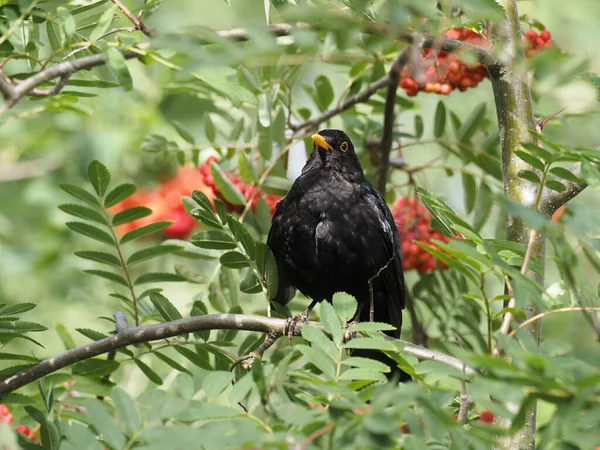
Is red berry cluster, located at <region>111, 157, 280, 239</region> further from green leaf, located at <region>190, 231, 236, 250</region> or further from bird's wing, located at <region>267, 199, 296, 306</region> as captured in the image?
green leaf, located at <region>190, 231, 236, 250</region>

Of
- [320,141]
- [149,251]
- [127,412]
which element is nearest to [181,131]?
[320,141]

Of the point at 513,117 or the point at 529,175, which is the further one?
the point at 513,117

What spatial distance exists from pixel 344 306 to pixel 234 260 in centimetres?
95

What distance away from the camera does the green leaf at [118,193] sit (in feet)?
11.1

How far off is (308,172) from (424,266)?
84cm

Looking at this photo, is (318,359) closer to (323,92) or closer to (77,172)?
(323,92)

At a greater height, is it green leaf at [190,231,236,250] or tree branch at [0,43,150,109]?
tree branch at [0,43,150,109]

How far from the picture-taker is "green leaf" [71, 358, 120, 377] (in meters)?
3.42

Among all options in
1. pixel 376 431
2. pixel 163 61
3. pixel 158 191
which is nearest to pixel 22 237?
pixel 158 191

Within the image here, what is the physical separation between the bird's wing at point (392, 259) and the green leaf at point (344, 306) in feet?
5.21

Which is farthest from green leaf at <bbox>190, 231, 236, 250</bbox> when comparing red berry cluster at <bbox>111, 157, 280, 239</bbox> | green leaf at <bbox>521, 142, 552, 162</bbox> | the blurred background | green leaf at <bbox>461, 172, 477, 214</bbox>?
the blurred background

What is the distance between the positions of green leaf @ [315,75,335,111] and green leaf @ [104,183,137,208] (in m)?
1.60

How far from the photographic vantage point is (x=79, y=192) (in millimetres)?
3320

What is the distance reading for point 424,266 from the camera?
15.6ft
